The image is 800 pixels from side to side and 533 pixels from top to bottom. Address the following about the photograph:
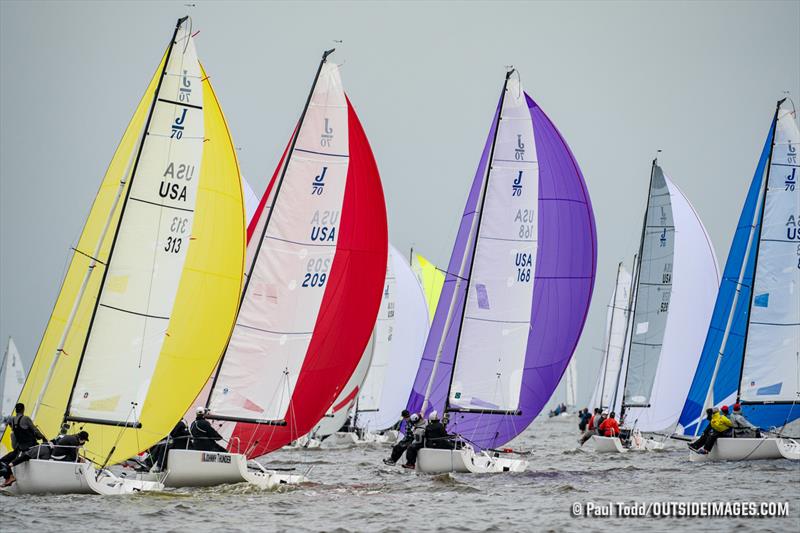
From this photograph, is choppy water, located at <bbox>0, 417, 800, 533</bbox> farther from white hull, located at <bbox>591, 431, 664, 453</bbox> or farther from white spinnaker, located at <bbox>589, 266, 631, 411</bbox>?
white spinnaker, located at <bbox>589, 266, 631, 411</bbox>

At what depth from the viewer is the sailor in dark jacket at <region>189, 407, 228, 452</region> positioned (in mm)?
17703

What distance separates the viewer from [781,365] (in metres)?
25.7

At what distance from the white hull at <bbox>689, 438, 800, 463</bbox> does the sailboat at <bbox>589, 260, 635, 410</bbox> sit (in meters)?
19.5

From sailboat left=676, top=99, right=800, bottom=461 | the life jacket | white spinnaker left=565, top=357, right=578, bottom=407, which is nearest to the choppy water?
the life jacket

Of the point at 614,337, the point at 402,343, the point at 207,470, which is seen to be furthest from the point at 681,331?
the point at 207,470

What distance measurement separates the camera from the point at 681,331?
32844mm

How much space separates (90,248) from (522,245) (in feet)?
27.1

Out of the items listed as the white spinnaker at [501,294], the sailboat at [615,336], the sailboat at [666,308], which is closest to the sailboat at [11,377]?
the sailboat at [615,336]

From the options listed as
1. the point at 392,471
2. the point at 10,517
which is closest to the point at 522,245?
the point at 392,471

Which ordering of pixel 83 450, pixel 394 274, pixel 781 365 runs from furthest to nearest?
1. pixel 394 274
2. pixel 781 365
3. pixel 83 450

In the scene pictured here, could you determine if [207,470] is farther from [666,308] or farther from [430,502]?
[666,308]

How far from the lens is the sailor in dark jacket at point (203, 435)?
17.7 metres

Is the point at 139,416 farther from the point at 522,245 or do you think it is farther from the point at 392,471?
the point at 522,245

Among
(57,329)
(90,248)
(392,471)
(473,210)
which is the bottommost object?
A: (392,471)
